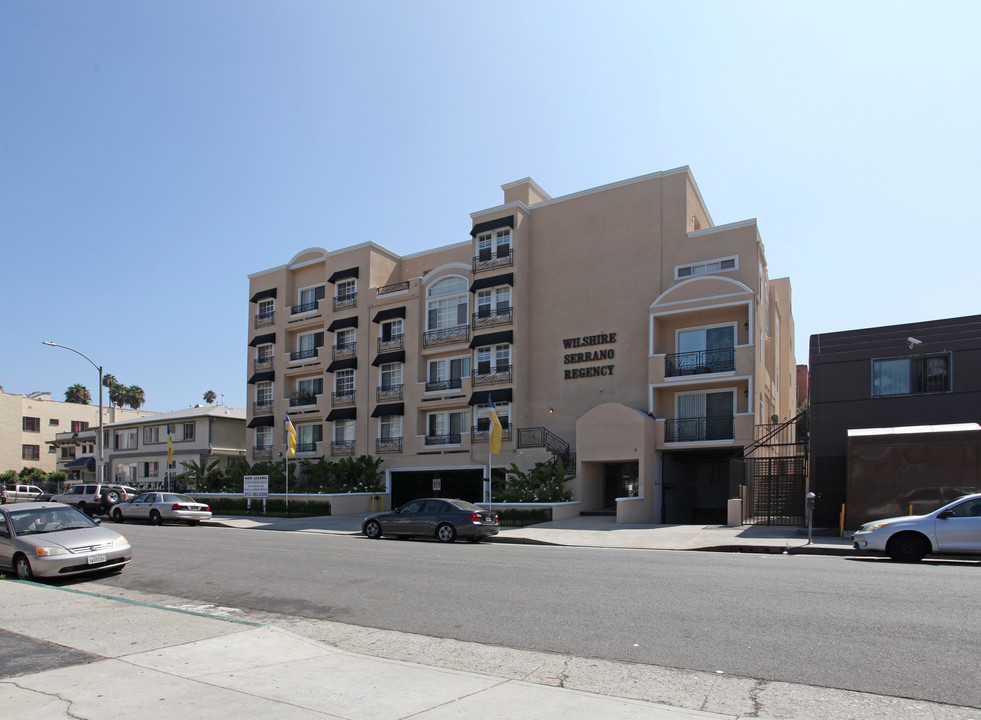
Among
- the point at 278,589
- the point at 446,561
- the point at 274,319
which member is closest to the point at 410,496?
the point at 274,319

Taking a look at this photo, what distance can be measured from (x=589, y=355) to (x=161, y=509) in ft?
64.5

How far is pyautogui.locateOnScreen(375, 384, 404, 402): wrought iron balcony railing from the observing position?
41.6 meters

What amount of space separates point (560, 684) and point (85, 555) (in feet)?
35.0

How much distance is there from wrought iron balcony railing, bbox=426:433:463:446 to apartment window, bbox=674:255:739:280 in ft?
45.2

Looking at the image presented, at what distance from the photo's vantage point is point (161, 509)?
30672mm

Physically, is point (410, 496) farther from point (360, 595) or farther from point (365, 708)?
point (365, 708)

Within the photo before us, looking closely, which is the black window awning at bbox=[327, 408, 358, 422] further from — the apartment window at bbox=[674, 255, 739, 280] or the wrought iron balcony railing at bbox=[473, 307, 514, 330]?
the apartment window at bbox=[674, 255, 739, 280]

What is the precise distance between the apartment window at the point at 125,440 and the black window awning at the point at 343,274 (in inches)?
949

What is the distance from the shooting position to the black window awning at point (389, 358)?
4134 centimetres

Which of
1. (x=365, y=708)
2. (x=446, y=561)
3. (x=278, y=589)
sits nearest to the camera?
(x=365, y=708)

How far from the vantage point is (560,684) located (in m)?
7.09

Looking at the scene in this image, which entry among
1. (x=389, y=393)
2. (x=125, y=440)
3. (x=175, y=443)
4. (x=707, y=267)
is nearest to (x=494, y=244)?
(x=389, y=393)

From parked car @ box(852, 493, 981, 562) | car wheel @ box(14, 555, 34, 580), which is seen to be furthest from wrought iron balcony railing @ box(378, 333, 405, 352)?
parked car @ box(852, 493, 981, 562)

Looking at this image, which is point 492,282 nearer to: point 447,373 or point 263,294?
point 447,373
